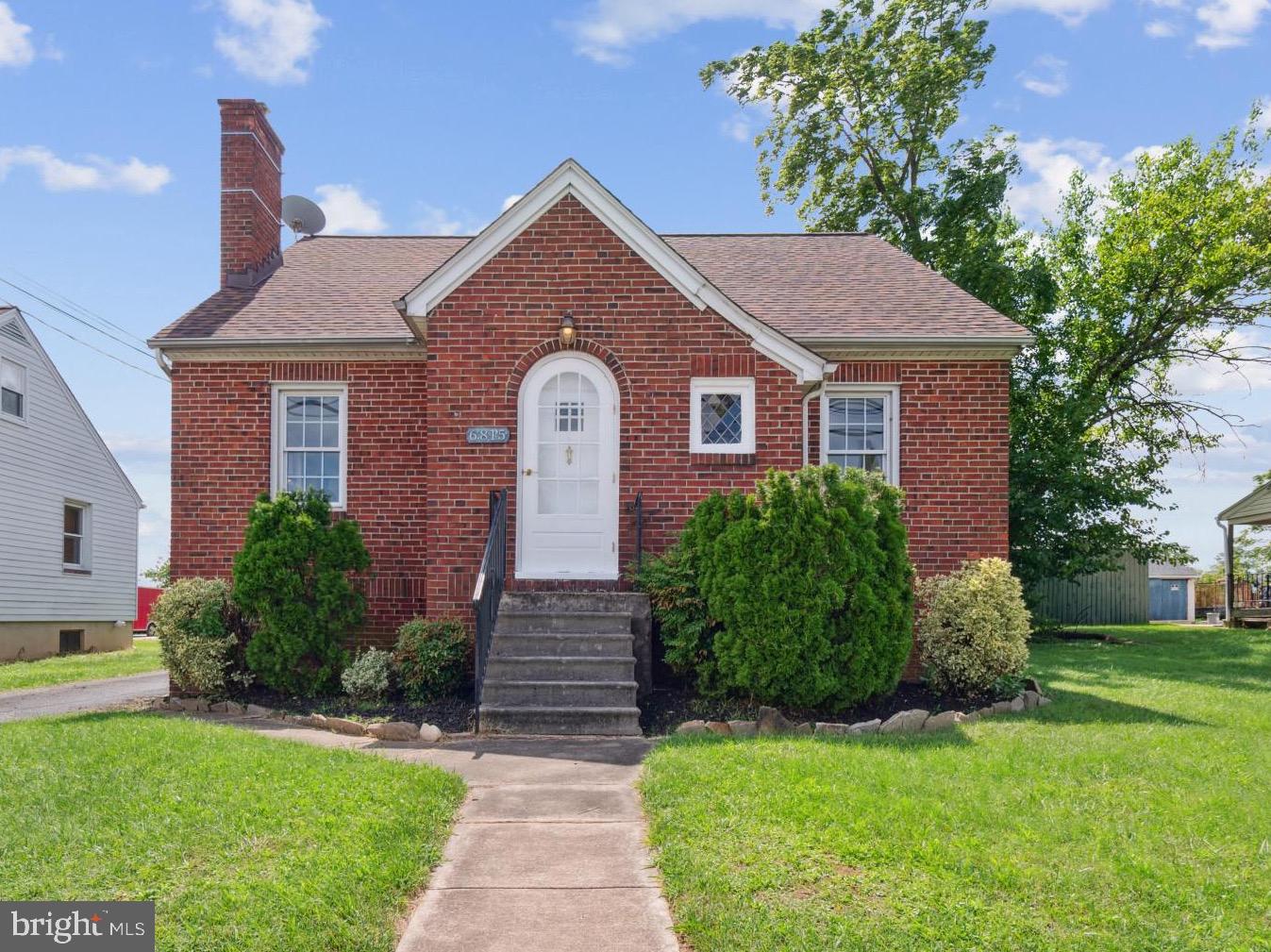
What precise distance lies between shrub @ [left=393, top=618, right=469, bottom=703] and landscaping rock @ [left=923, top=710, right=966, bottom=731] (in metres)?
4.62

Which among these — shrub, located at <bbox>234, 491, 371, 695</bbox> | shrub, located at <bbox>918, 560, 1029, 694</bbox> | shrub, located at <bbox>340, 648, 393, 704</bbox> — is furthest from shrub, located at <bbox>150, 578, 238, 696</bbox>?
shrub, located at <bbox>918, 560, 1029, 694</bbox>

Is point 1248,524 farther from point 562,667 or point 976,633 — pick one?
point 562,667

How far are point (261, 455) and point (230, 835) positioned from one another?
7897 mm

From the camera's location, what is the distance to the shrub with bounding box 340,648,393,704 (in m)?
10.8

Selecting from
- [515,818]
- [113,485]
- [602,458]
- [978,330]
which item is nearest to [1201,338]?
[978,330]

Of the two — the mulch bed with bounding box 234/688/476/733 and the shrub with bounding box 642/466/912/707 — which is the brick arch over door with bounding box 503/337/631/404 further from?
the mulch bed with bounding box 234/688/476/733

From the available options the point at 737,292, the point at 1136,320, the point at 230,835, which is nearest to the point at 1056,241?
the point at 1136,320

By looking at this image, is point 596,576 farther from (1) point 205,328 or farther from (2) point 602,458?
(1) point 205,328

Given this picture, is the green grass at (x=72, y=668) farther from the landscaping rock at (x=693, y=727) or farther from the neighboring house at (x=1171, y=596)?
the neighboring house at (x=1171, y=596)

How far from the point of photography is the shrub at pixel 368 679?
35.3 feet

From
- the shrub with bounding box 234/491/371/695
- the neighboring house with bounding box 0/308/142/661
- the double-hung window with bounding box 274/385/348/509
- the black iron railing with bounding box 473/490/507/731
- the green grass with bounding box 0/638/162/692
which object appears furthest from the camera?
the neighboring house with bounding box 0/308/142/661

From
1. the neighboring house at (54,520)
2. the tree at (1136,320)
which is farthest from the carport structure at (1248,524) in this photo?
the neighboring house at (54,520)

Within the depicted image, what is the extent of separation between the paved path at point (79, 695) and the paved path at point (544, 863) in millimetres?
5764

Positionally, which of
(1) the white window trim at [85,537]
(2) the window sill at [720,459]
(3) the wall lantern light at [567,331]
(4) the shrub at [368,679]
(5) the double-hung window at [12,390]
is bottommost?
(4) the shrub at [368,679]
